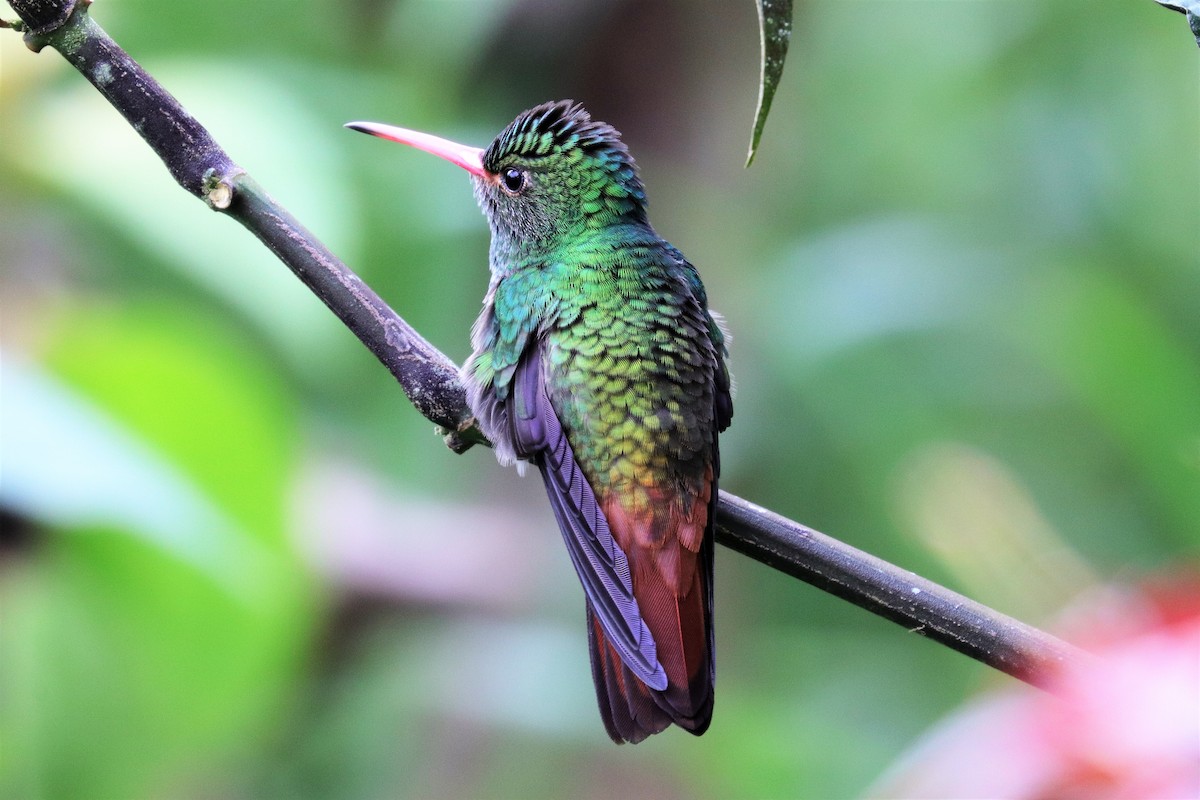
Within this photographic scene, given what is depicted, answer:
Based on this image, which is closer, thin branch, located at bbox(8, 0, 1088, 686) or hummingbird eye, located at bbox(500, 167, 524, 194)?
thin branch, located at bbox(8, 0, 1088, 686)

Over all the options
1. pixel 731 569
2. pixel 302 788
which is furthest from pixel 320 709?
pixel 731 569

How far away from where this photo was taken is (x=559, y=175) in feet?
7.04

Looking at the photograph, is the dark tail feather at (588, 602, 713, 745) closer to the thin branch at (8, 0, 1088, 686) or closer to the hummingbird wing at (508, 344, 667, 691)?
the hummingbird wing at (508, 344, 667, 691)

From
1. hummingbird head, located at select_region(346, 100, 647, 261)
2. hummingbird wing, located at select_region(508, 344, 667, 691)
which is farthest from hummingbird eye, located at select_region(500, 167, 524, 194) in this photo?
hummingbird wing, located at select_region(508, 344, 667, 691)

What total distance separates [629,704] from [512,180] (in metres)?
1.01

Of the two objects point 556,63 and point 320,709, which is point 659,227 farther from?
point 320,709

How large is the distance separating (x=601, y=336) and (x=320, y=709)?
6.99 ft

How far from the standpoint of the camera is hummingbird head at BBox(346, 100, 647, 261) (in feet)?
6.96

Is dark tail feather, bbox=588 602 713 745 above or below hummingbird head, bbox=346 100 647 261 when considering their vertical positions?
below

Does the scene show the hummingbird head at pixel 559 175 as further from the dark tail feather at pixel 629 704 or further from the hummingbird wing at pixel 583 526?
the dark tail feather at pixel 629 704

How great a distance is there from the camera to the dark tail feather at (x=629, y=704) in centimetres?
154

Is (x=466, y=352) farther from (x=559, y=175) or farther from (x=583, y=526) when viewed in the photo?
(x=583, y=526)

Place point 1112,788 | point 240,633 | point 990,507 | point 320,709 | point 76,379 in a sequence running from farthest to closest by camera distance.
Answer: point 320,709 → point 240,633 → point 76,379 → point 990,507 → point 1112,788

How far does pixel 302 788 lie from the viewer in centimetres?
369
